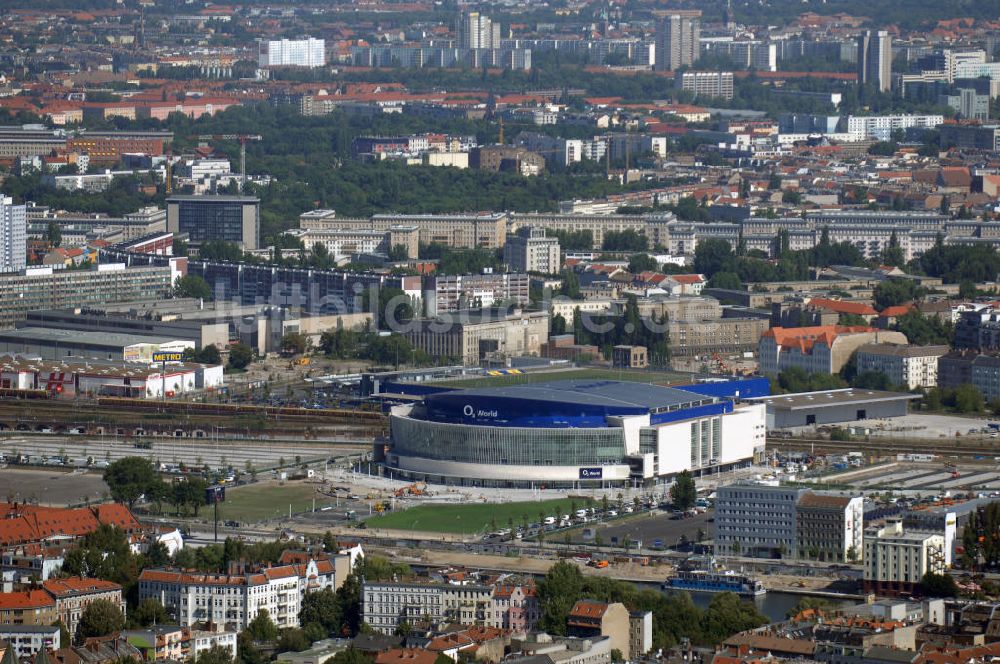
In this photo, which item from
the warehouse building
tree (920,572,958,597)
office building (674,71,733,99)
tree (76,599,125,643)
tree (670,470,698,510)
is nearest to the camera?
tree (76,599,125,643)

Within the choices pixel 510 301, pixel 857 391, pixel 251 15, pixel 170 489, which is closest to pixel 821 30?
pixel 251 15

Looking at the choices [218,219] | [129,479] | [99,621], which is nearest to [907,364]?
[129,479]

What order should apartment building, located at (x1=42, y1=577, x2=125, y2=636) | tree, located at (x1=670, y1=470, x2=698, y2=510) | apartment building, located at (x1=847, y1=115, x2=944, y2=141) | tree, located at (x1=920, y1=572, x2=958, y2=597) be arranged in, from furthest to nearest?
apartment building, located at (x1=847, y1=115, x2=944, y2=141), tree, located at (x1=670, y1=470, x2=698, y2=510), tree, located at (x1=920, y1=572, x2=958, y2=597), apartment building, located at (x1=42, y1=577, x2=125, y2=636)

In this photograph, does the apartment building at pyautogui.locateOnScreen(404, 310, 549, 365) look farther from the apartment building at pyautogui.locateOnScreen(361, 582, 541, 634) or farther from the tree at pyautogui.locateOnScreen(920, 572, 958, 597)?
the apartment building at pyautogui.locateOnScreen(361, 582, 541, 634)

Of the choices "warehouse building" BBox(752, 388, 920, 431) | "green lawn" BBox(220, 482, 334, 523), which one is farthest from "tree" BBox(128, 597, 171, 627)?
"warehouse building" BBox(752, 388, 920, 431)

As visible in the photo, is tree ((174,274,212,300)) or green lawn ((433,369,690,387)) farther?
tree ((174,274,212,300))

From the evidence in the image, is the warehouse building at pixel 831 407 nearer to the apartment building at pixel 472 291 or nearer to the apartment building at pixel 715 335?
the apartment building at pixel 715 335

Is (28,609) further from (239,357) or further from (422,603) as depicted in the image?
(239,357)

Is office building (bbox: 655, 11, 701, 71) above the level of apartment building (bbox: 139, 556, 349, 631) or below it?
above
